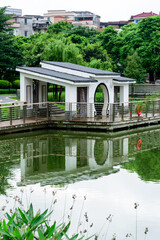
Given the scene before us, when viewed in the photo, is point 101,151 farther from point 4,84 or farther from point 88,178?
point 4,84

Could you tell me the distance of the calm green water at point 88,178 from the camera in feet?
26.5

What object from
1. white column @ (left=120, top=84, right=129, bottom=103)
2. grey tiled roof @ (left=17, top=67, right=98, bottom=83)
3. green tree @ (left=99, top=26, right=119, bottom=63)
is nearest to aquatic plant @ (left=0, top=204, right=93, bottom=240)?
grey tiled roof @ (left=17, top=67, right=98, bottom=83)

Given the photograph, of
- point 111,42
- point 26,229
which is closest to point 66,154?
point 26,229

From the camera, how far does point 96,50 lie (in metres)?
42.8

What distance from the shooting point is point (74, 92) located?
21.3 m

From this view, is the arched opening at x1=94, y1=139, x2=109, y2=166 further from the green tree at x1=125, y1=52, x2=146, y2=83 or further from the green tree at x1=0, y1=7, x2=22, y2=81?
the green tree at x1=125, y1=52, x2=146, y2=83

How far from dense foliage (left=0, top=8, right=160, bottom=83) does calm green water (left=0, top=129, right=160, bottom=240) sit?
16.5 meters

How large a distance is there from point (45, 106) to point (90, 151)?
8.29 metres

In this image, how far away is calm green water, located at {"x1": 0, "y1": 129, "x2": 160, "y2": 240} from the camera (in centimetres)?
809

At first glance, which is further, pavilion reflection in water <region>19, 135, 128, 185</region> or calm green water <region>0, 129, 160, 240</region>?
pavilion reflection in water <region>19, 135, 128, 185</region>

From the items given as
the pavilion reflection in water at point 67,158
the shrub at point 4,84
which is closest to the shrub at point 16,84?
the shrub at point 4,84

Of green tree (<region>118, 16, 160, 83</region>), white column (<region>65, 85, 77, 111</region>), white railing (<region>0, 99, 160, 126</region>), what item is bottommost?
white railing (<region>0, 99, 160, 126</region>)

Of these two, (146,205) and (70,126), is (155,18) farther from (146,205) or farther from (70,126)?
(146,205)

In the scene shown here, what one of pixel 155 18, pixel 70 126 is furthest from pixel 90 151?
pixel 155 18
